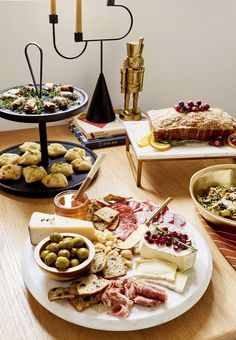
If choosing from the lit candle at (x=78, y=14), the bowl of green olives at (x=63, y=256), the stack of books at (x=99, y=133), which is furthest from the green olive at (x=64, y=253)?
the lit candle at (x=78, y=14)

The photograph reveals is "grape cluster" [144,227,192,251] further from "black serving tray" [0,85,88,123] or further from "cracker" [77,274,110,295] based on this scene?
"black serving tray" [0,85,88,123]

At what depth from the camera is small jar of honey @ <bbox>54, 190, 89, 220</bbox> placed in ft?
3.20

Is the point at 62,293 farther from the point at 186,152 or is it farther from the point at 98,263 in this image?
the point at 186,152

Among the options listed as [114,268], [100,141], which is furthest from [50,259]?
[100,141]

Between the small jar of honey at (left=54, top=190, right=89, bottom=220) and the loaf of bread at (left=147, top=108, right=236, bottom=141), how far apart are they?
1.19 feet

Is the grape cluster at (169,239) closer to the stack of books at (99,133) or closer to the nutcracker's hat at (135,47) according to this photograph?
the stack of books at (99,133)

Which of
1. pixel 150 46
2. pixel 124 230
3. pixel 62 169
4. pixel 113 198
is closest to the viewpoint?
pixel 124 230

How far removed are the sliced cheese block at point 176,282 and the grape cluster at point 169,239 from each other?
0.19 feet

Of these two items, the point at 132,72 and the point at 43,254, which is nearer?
the point at 43,254

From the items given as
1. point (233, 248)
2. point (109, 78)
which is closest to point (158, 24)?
point (109, 78)

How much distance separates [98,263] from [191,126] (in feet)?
1.94

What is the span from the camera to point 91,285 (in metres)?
0.78

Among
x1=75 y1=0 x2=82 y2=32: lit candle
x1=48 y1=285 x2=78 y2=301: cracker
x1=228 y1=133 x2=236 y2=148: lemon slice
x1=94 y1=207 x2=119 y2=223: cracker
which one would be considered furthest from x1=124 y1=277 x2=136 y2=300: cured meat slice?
x1=75 y1=0 x2=82 y2=32: lit candle

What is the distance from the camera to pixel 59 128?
62.9 inches
